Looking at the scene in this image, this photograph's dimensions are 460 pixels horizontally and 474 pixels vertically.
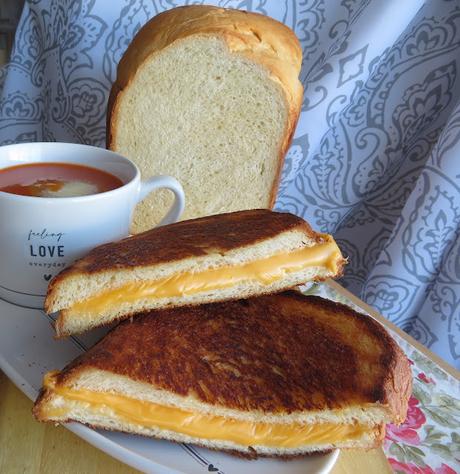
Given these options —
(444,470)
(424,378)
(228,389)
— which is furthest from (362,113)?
(228,389)

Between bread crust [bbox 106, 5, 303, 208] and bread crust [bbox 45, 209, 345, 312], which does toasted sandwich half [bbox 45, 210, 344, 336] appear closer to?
bread crust [bbox 45, 209, 345, 312]

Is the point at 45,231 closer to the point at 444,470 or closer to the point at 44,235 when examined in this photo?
the point at 44,235

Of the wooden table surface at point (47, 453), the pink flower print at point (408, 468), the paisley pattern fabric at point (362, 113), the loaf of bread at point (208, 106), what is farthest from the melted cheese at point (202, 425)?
the paisley pattern fabric at point (362, 113)

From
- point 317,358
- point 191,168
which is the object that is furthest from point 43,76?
point 317,358

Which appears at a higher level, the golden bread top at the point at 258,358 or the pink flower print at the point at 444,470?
the golden bread top at the point at 258,358

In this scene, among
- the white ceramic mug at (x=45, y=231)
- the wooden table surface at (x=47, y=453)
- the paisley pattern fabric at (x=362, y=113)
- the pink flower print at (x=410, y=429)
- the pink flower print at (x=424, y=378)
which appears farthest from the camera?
the paisley pattern fabric at (x=362, y=113)

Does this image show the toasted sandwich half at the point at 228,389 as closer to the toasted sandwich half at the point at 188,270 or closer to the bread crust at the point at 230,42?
the toasted sandwich half at the point at 188,270

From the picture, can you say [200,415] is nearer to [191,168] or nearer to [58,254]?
[58,254]
